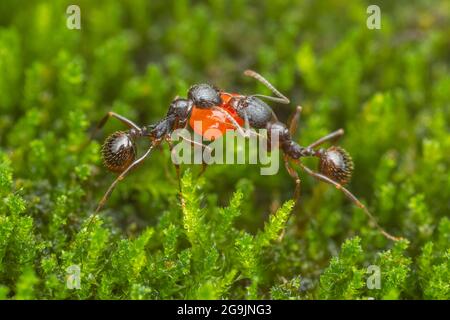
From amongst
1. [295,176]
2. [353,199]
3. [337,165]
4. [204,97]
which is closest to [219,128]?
[204,97]

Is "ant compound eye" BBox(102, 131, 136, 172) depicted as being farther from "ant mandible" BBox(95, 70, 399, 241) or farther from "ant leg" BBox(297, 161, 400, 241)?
"ant leg" BBox(297, 161, 400, 241)

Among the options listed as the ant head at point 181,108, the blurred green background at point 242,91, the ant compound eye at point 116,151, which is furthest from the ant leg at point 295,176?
Answer: the ant compound eye at point 116,151

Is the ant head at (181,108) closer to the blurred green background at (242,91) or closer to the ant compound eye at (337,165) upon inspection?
the blurred green background at (242,91)

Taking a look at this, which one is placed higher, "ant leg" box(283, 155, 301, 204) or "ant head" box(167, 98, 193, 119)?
"ant head" box(167, 98, 193, 119)

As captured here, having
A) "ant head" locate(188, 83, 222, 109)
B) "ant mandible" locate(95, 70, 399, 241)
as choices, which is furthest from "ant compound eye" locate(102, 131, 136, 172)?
"ant head" locate(188, 83, 222, 109)

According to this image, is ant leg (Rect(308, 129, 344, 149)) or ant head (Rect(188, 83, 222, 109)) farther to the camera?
ant leg (Rect(308, 129, 344, 149))
